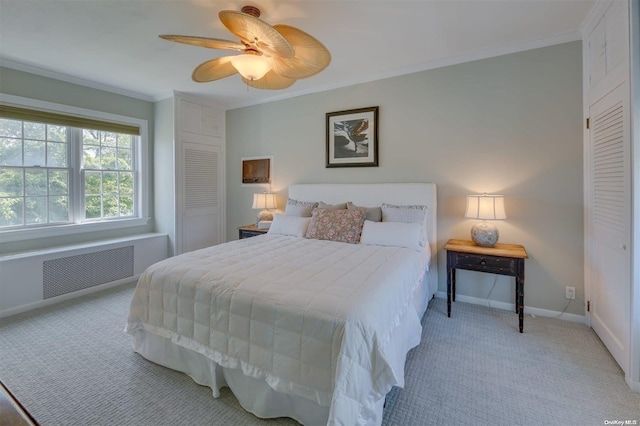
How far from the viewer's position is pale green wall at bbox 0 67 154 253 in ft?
10.5

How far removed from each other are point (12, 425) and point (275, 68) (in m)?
2.39

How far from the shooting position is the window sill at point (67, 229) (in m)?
3.20

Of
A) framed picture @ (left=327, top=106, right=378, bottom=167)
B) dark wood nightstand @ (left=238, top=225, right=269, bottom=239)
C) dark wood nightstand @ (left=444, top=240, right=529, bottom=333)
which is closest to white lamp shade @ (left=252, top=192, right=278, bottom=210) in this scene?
dark wood nightstand @ (left=238, top=225, right=269, bottom=239)

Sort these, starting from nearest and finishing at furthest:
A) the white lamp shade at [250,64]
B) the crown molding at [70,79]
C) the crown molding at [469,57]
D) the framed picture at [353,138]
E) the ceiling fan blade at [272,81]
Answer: the white lamp shade at [250,64] → the ceiling fan blade at [272,81] → the crown molding at [469,57] → the crown molding at [70,79] → the framed picture at [353,138]

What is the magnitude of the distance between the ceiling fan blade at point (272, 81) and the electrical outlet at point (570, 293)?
324cm

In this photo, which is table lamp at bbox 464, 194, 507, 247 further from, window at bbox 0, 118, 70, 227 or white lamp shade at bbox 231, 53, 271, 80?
window at bbox 0, 118, 70, 227

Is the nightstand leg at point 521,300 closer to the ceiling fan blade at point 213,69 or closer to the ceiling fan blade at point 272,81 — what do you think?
the ceiling fan blade at point 272,81

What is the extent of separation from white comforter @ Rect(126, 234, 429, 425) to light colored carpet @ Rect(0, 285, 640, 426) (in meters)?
0.29

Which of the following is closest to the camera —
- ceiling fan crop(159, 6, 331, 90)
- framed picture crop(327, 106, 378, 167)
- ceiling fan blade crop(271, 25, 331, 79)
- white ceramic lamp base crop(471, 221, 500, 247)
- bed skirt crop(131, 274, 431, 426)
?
bed skirt crop(131, 274, 431, 426)

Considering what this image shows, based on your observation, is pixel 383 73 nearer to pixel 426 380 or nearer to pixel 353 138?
pixel 353 138

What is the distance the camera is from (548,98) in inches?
110

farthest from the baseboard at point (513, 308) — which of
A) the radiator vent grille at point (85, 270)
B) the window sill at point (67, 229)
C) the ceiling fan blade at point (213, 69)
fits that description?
the window sill at point (67, 229)

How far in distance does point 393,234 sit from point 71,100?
4310 millimetres

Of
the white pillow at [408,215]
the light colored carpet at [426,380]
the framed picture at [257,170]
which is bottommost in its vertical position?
the light colored carpet at [426,380]
